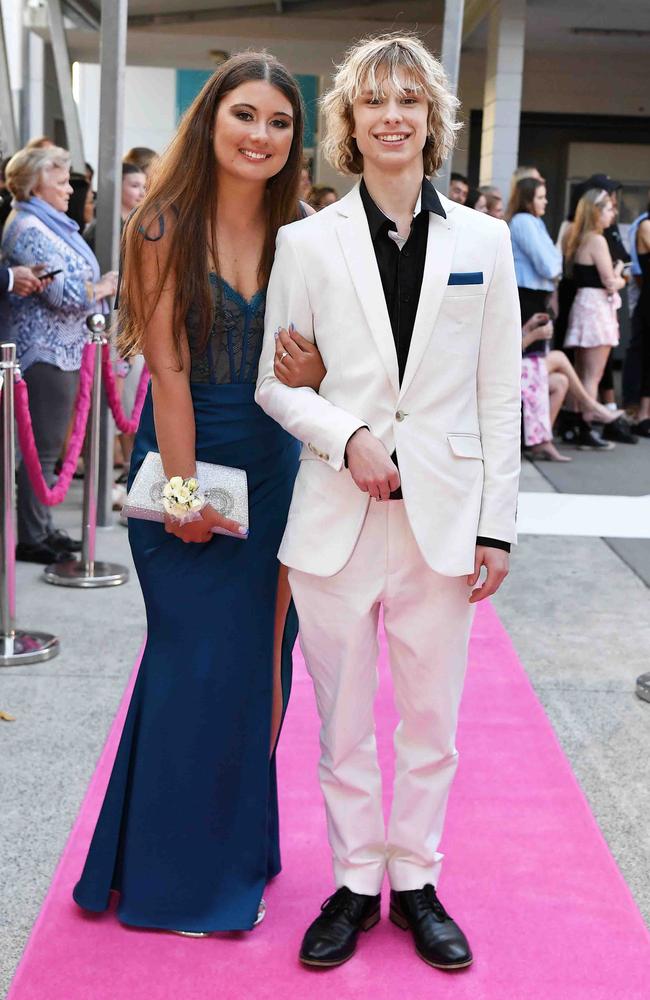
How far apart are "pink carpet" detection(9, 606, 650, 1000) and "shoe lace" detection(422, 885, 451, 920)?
0.10 meters

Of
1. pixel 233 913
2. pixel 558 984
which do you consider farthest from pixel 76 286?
pixel 558 984

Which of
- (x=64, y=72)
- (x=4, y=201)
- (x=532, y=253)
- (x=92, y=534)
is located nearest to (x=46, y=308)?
(x=92, y=534)

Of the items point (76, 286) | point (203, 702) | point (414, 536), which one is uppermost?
point (76, 286)

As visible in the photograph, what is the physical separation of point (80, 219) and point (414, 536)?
576 cm

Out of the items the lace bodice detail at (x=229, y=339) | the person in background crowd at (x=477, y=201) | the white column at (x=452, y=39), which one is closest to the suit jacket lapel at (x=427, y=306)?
the lace bodice detail at (x=229, y=339)

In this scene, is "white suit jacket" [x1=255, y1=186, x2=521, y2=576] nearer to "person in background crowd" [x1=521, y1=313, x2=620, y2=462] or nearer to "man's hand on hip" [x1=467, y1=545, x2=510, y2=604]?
"man's hand on hip" [x1=467, y1=545, x2=510, y2=604]

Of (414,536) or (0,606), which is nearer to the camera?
(414,536)

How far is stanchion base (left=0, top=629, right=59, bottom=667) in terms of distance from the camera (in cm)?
448

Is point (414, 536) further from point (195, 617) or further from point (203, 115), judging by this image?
point (203, 115)

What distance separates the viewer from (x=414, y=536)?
2.40 meters

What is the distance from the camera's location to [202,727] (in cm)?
269

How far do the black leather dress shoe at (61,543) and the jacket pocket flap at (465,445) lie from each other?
12.5 ft

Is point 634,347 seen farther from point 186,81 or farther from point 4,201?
point 186,81

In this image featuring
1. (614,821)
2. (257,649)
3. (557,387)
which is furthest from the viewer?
(557,387)
